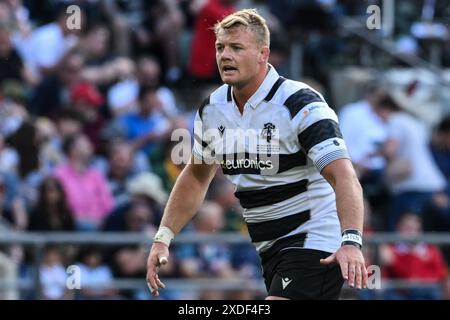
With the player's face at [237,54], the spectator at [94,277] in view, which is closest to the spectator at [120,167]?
the spectator at [94,277]

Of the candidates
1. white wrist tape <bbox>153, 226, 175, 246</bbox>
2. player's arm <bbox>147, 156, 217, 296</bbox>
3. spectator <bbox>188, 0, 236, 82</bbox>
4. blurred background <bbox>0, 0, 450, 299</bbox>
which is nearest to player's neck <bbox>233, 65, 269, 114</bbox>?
player's arm <bbox>147, 156, 217, 296</bbox>

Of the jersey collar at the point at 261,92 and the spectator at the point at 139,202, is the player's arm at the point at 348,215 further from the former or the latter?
the spectator at the point at 139,202

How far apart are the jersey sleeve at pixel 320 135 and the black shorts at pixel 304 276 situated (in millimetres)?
586

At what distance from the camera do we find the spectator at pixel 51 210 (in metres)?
12.6

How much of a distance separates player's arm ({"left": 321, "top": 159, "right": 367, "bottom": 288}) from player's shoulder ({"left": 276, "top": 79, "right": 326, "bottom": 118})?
45 centimetres

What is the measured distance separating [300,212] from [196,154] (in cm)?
85

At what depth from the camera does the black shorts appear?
25.2 feet

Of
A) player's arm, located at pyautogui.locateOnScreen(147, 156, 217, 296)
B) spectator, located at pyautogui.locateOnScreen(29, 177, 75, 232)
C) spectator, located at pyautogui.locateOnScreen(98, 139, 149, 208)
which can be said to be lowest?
player's arm, located at pyautogui.locateOnScreen(147, 156, 217, 296)

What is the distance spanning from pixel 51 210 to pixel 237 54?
5.32 m

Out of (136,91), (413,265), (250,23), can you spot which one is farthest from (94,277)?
(250,23)

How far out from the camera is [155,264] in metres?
7.96

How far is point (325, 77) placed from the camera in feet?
54.5

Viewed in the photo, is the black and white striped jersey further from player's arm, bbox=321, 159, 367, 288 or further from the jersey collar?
player's arm, bbox=321, 159, 367, 288
